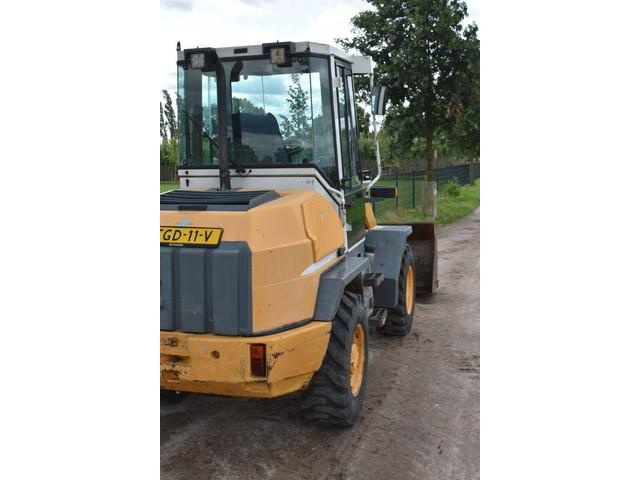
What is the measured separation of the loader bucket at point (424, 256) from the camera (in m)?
7.08

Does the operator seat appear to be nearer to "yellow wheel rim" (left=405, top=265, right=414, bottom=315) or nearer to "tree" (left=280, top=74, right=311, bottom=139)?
"tree" (left=280, top=74, right=311, bottom=139)

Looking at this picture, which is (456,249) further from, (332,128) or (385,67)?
(332,128)

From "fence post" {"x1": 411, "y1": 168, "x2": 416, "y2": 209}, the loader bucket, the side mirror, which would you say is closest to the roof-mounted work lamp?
the side mirror

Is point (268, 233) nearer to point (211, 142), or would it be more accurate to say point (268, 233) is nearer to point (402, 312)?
point (211, 142)

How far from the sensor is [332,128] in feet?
13.4

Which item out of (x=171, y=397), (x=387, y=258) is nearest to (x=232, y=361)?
(x=171, y=397)

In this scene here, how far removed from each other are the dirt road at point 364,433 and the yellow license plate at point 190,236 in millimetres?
1308

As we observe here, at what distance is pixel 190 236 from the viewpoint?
3268 mm

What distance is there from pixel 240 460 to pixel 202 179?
1883 mm

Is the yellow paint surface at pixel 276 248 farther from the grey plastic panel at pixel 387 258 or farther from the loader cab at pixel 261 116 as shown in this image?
the grey plastic panel at pixel 387 258

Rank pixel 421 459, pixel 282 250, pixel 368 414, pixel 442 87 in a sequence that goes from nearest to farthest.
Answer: pixel 282 250
pixel 421 459
pixel 368 414
pixel 442 87

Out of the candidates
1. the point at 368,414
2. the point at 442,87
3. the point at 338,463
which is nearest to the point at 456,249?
the point at 442,87

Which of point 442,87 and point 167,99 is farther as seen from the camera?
point 442,87

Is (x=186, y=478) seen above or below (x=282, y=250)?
below
